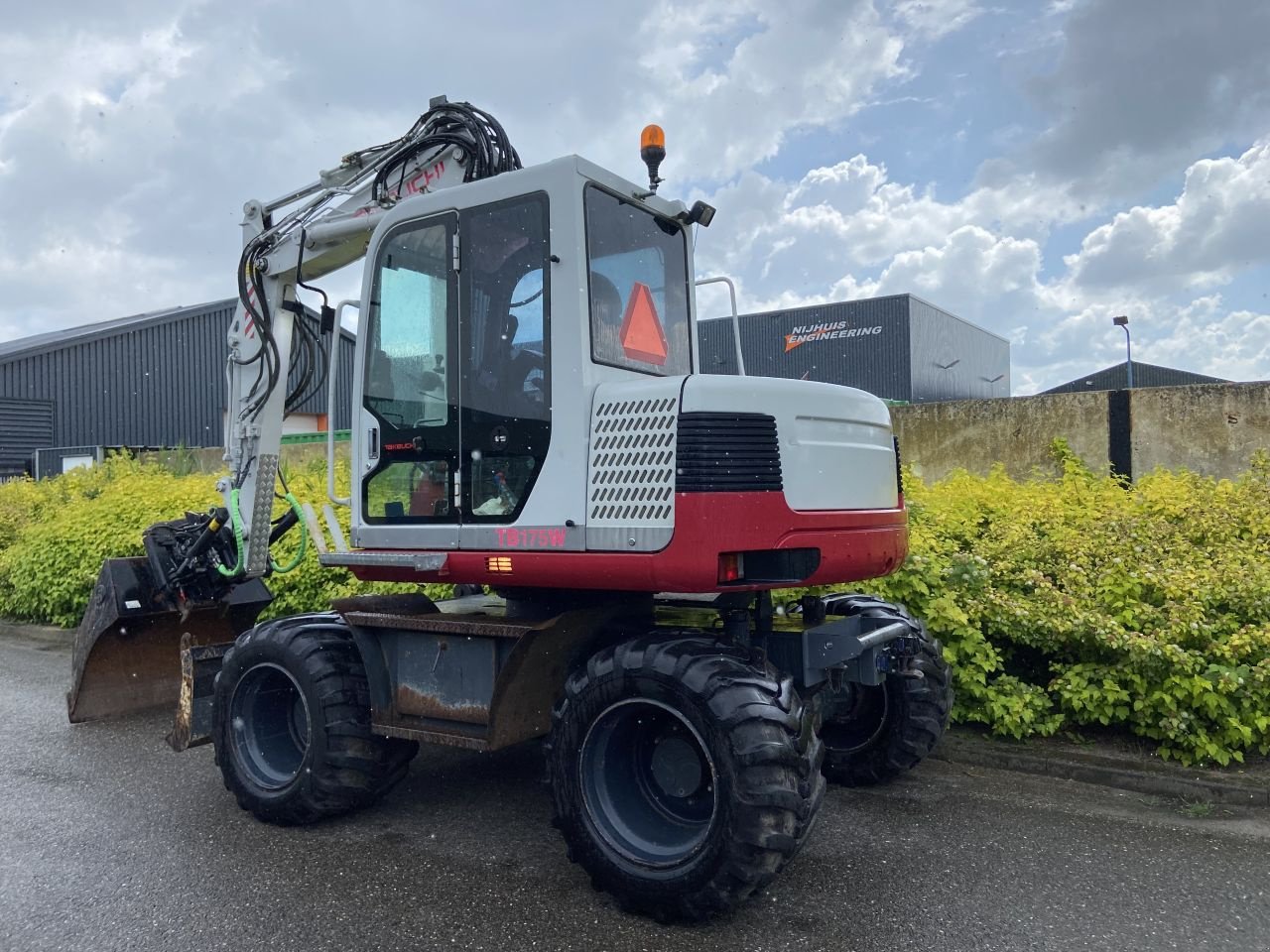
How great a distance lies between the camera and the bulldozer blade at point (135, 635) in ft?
20.5

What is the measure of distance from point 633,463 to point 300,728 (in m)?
2.60

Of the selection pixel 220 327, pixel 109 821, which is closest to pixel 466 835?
pixel 109 821

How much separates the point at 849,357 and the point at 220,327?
19.7 meters

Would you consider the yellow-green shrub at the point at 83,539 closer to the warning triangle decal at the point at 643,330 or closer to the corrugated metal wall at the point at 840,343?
the warning triangle decal at the point at 643,330

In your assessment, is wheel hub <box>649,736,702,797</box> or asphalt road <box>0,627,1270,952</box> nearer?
asphalt road <box>0,627,1270,952</box>

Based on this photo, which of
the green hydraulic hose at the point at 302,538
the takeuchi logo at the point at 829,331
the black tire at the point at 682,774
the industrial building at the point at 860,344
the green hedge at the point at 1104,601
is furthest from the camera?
the takeuchi logo at the point at 829,331

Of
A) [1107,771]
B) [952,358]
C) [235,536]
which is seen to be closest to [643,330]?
[235,536]

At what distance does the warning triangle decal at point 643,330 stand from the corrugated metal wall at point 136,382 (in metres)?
24.6

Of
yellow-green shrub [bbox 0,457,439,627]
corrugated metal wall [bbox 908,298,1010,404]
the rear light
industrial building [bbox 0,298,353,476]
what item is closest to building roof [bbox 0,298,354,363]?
industrial building [bbox 0,298,353,476]

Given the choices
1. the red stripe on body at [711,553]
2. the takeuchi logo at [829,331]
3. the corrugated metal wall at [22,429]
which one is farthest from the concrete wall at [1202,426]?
the corrugated metal wall at [22,429]

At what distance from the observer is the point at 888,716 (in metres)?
5.05

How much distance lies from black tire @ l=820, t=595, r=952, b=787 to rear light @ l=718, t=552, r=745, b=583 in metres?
Result: 1.34

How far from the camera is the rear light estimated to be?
366 centimetres

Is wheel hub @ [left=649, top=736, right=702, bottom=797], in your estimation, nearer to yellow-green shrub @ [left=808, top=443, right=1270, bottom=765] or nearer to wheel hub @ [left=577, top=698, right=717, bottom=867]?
wheel hub @ [left=577, top=698, right=717, bottom=867]
